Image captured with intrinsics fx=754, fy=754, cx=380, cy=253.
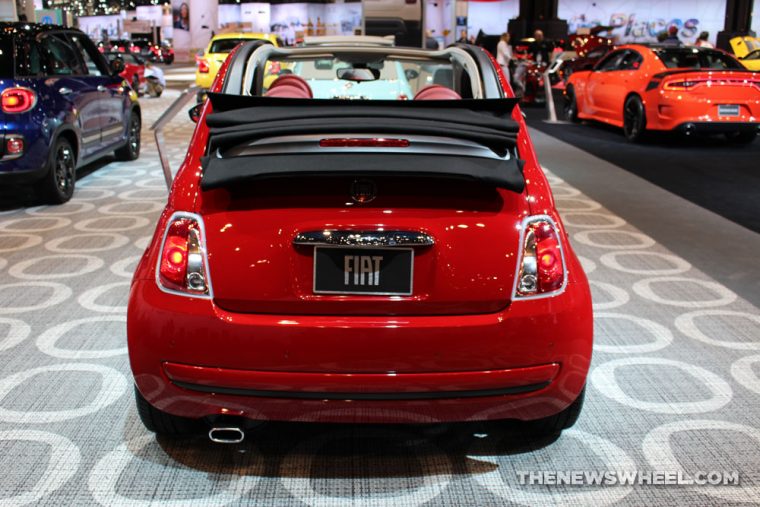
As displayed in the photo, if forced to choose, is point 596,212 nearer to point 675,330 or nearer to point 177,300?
point 675,330

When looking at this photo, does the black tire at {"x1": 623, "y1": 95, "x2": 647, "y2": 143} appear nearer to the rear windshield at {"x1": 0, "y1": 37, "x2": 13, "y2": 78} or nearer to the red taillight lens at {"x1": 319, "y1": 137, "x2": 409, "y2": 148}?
the rear windshield at {"x1": 0, "y1": 37, "x2": 13, "y2": 78}

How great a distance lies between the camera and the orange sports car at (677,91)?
9.30 m

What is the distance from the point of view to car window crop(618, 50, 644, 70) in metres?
10.3

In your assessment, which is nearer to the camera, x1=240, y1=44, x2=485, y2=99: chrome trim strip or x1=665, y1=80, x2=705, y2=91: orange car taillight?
x1=240, y1=44, x2=485, y2=99: chrome trim strip

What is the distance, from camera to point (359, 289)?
2.11 meters

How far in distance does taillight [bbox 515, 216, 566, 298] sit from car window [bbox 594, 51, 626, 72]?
9.60 m

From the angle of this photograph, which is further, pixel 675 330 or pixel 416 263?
pixel 675 330

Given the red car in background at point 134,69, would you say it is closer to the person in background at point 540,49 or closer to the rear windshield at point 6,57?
the person in background at point 540,49

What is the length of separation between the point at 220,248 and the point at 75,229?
13.0ft

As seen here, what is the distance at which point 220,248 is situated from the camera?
2131mm

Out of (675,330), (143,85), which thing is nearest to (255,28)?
(143,85)

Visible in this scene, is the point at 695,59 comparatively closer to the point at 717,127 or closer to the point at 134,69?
the point at 717,127

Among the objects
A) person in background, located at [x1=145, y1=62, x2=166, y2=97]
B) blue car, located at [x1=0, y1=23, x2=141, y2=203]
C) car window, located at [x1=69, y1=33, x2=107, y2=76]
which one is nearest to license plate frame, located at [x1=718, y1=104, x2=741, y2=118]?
blue car, located at [x1=0, y1=23, x2=141, y2=203]

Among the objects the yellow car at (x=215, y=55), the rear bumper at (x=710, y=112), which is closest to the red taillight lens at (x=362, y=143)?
the rear bumper at (x=710, y=112)
